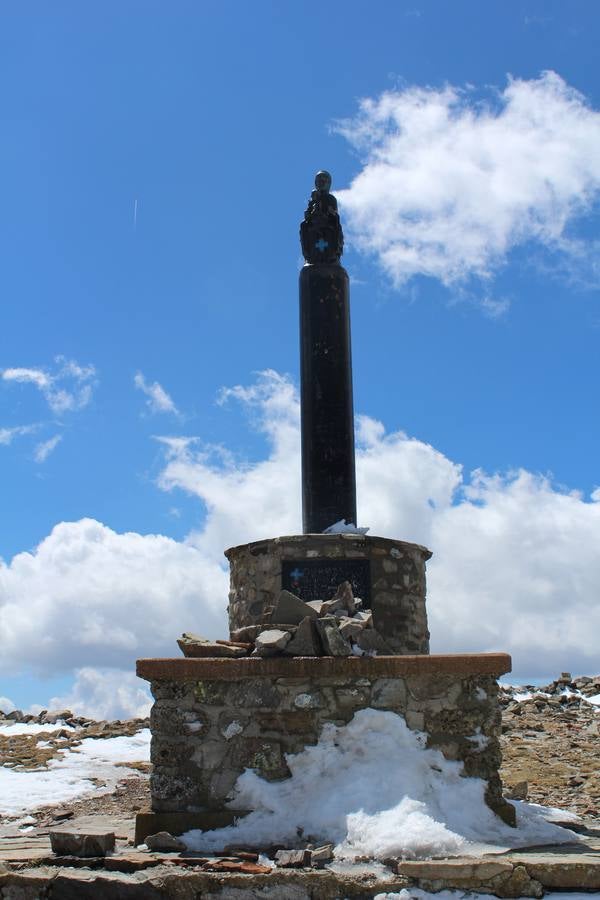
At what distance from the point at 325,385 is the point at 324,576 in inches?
124

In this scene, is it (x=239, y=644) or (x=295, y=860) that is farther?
(x=239, y=644)

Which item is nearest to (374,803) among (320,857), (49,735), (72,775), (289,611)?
(320,857)

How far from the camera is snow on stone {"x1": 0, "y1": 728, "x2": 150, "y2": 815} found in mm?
9719

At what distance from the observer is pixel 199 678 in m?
6.32

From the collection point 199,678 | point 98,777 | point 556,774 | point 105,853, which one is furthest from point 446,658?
point 98,777

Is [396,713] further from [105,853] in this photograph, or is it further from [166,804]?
[105,853]

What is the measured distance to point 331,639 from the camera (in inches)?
249

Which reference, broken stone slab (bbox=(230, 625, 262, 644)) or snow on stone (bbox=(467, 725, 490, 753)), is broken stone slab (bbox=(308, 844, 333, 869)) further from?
broken stone slab (bbox=(230, 625, 262, 644))

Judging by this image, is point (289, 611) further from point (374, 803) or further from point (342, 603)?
point (374, 803)

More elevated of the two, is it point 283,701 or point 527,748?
point 283,701

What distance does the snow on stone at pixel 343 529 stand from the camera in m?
10.9

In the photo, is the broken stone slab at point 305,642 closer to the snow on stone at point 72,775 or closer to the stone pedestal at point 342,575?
the stone pedestal at point 342,575

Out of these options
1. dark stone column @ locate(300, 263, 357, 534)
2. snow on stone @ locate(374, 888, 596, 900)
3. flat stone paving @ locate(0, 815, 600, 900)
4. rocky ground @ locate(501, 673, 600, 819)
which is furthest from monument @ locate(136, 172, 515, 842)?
dark stone column @ locate(300, 263, 357, 534)

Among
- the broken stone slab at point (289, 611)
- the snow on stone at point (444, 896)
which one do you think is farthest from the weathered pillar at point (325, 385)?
the snow on stone at point (444, 896)
